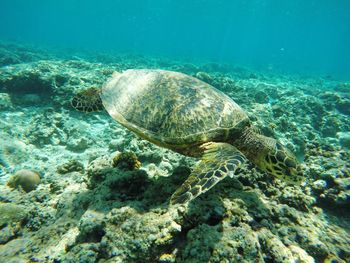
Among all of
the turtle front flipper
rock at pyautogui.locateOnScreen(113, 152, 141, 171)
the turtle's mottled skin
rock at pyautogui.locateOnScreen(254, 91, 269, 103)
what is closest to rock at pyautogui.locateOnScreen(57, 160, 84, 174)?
rock at pyautogui.locateOnScreen(113, 152, 141, 171)

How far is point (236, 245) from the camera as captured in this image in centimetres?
205

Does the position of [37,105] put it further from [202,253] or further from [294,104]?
[294,104]

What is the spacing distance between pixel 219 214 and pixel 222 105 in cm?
167

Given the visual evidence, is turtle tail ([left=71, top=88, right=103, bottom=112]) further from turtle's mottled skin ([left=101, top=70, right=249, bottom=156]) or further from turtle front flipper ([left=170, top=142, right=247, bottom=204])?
turtle front flipper ([left=170, top=142, right=247, bottom=204])

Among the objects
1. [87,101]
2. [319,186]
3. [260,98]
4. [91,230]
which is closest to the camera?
[91,230]

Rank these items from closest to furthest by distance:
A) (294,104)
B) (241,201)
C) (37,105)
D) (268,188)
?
(241,201), (268,188), (37,105), (294,104)

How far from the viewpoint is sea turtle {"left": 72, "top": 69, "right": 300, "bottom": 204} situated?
9.71 ft

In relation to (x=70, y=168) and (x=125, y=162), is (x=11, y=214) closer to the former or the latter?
(x=70, y=168)

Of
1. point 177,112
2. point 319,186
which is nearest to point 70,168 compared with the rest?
point 177,112

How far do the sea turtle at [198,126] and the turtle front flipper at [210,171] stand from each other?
A: 1cm

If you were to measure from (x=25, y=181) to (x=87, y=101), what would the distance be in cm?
189

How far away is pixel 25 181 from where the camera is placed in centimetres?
418

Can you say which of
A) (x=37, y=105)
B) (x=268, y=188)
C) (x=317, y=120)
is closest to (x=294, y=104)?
(x=317, y=120)

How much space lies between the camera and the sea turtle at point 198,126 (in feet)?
9.71
